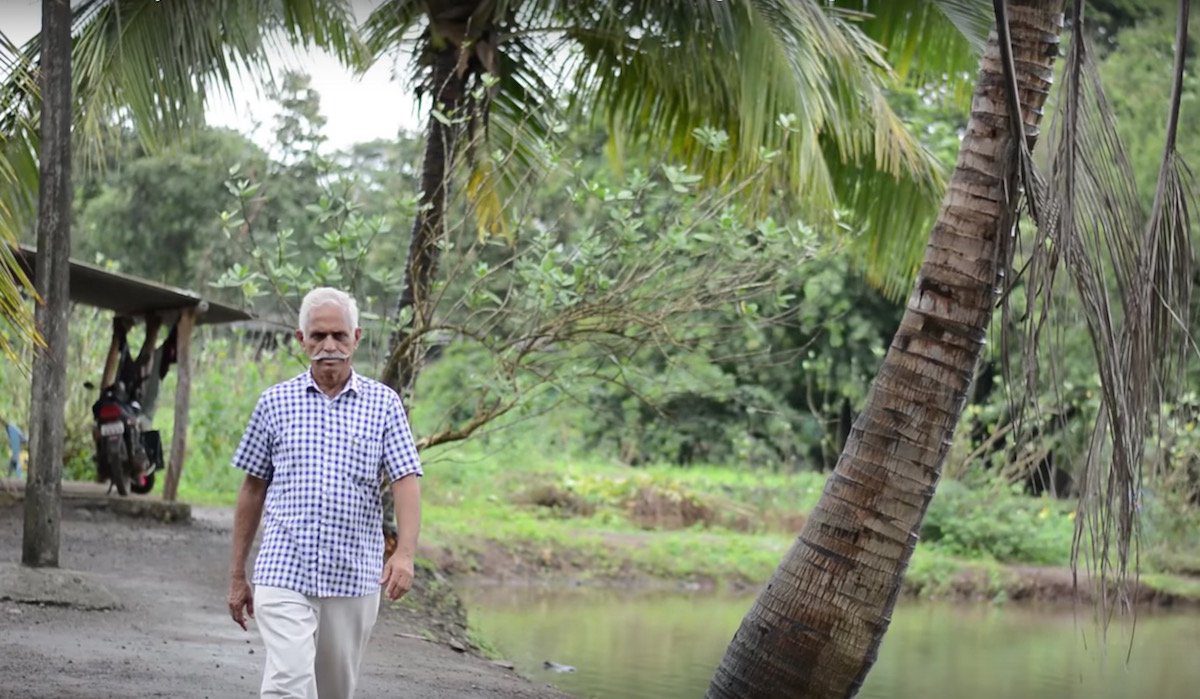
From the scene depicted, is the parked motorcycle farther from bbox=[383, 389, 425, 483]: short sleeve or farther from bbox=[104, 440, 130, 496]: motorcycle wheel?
bbox=[383, 389, 425, 483]: short sleeve

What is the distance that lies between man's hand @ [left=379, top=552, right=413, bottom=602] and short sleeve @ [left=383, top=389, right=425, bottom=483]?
0.28 metres

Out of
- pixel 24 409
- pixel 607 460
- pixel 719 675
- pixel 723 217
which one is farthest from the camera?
pixel 607 460

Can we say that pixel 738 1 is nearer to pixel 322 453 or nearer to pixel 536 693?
pixel 536 693

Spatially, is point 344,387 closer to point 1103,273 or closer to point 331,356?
point 331,356

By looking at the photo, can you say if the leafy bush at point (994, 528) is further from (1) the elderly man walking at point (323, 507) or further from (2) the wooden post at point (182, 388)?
(1) the elderly man walking at point (323, 507)

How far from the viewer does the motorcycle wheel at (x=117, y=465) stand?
1545 centimetres

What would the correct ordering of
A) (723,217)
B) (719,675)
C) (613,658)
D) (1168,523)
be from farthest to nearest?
(1168,523), (613,658), (723,217), (719,675)

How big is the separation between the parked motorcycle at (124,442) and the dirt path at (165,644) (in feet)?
5.06

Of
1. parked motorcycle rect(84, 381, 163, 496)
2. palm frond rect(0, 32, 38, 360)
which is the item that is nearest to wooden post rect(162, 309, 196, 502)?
parked motorcycle rect(84, 381, 163, 496)

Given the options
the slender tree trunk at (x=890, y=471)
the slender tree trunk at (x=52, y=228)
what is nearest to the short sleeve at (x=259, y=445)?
the slender tree trunk at (x=890, y=471)

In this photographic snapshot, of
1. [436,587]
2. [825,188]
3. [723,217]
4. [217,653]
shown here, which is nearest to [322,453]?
[217,653]

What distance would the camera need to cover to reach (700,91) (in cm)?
1281

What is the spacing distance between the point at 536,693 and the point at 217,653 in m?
1.88

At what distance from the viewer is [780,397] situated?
29578 mm
